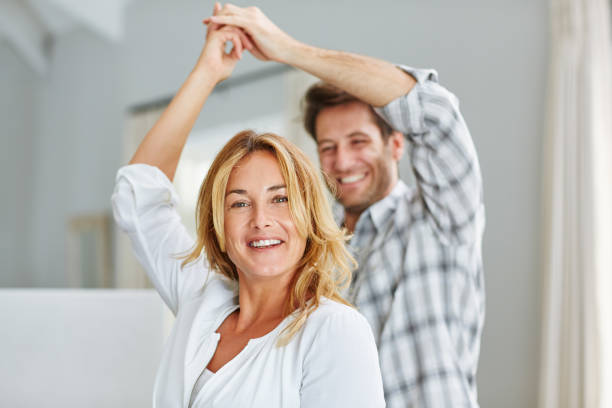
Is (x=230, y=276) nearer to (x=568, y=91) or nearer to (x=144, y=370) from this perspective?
(x=144, y=370)

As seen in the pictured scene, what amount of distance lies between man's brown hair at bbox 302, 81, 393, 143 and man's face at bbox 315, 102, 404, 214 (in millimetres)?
13

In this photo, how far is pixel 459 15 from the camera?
2.95 m

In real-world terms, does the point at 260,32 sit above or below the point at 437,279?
above

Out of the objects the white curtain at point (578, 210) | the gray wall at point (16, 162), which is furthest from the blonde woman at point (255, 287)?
the gray wall at point (16, 162)

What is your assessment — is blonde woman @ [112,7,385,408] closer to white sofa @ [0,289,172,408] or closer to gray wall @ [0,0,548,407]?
white sofa @ [0,289,172,408]

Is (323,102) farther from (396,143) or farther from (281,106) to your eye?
(281,106)

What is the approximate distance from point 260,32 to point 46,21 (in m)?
5.48

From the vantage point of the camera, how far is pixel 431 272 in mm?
1366

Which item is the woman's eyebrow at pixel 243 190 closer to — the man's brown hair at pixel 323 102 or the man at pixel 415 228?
the man at pixel 415 228

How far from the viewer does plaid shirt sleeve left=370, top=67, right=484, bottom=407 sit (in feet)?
4.20

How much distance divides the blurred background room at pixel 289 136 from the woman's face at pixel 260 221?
57 cm

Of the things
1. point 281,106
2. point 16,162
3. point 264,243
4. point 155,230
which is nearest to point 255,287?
point 264,243

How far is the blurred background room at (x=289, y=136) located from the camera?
4.73ft

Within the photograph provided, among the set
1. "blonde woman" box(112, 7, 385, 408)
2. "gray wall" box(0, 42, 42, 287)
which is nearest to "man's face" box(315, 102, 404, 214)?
"blonde woman" box(112, 7, 385, 408)
